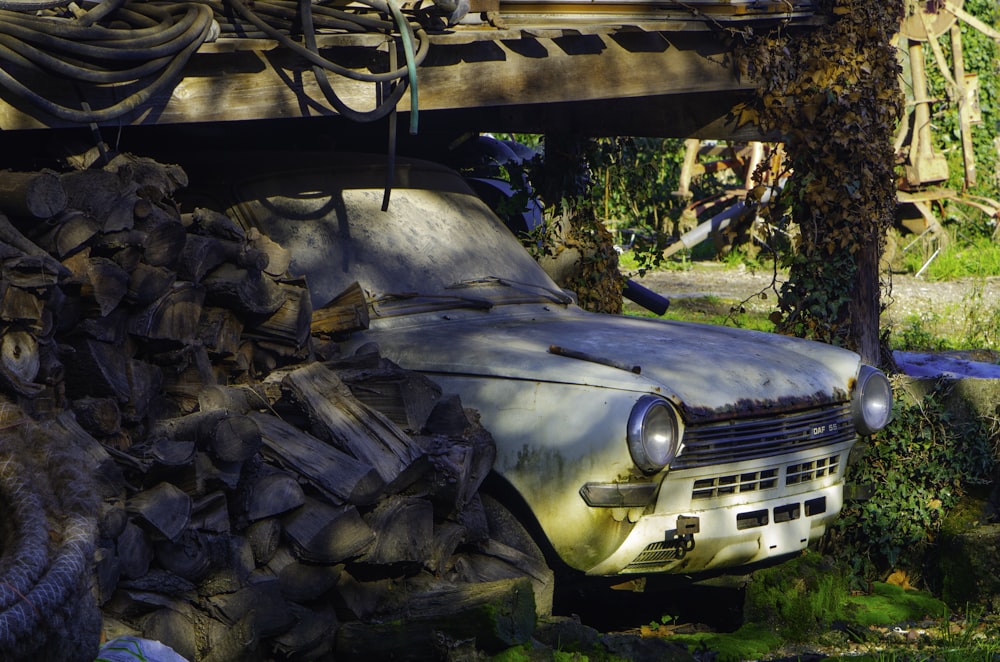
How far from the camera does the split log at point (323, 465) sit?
153 inches

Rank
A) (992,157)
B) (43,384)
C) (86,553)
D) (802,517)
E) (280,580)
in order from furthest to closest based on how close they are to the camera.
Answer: (992,157), (802,517), (280,580), (43,384), (86,553)

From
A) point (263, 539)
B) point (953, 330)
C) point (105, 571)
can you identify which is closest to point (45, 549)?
point (105, 571)

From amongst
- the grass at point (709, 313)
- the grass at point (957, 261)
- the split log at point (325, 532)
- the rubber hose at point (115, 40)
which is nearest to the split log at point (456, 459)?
Result: the split log at point (325, 532)

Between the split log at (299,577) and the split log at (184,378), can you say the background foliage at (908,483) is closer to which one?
the split log at (299,577)

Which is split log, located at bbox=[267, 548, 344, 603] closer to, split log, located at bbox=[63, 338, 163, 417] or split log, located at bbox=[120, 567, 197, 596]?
split log, located at bbox=[120, 567, 197, 596]

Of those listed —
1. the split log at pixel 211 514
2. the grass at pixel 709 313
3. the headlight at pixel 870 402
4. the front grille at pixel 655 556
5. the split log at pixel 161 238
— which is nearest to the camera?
the split log at pixel 211 514

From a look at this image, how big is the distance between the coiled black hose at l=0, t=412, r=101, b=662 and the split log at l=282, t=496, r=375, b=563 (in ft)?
2.46

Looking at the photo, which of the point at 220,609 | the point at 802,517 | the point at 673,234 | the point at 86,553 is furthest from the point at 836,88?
the point at 673,234

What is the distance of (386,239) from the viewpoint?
548 centimetres

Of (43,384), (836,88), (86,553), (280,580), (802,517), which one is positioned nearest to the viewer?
(86,553)

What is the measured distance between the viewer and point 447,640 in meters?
3.74

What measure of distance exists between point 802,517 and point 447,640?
1.75 metres

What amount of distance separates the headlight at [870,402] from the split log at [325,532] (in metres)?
2.25

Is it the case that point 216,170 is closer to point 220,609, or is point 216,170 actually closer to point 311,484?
point 311,484
